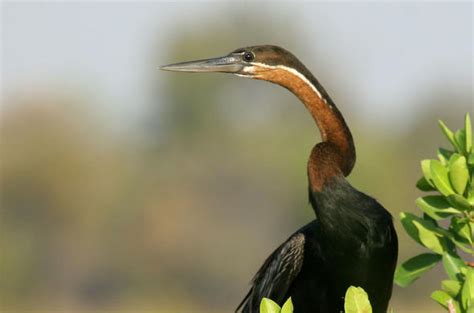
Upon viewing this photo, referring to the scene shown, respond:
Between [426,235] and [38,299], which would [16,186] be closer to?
[38,299]

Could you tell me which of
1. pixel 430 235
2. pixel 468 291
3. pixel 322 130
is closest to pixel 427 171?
pixel 430 235

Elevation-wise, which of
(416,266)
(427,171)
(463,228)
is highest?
(427,171)

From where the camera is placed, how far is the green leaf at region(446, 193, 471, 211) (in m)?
4.71

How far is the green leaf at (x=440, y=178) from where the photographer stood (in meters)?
4.79

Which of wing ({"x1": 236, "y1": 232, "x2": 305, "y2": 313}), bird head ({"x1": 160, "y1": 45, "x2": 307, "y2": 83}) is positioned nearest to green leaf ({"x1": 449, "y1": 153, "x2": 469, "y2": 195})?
bird head ({"x1": 160, "y1": 45, "x2": 307, "y2": 83})

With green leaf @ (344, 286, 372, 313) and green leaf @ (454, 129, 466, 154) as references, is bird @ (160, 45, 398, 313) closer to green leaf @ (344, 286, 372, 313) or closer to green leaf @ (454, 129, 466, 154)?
green leaf @ (454, 129, 466, 154)

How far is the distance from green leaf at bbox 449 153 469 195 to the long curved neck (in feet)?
6.85

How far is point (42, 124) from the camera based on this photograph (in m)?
56.0

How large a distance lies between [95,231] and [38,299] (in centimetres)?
635

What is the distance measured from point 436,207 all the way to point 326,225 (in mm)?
1980

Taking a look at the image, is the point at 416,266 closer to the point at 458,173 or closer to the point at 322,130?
the point at 458,173

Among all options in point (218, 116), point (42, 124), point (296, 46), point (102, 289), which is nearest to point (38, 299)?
point (102, 289)

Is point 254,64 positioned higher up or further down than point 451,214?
higher up

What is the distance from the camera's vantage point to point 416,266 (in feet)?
16.9
